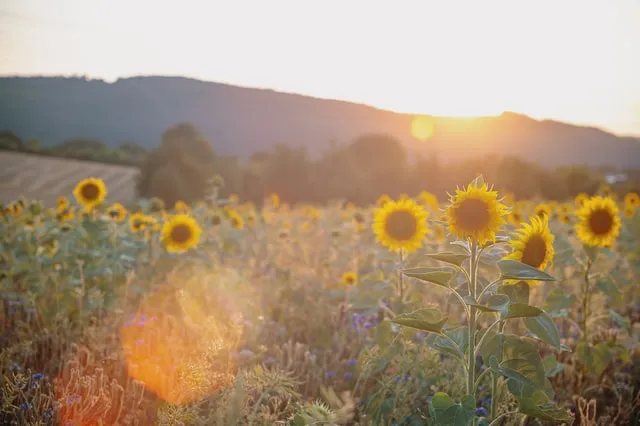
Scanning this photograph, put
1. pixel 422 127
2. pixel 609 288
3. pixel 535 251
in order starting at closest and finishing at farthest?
pixel 535 251 < pixel 609 288 < pixel 422 127

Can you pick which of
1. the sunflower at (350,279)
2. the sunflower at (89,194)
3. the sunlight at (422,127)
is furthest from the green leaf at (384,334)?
the sunlight at (422,127)

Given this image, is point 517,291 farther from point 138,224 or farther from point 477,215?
point 138,224

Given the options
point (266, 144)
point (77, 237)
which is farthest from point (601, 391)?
point (266, 144)

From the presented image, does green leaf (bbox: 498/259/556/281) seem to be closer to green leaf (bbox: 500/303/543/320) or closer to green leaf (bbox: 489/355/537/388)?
green leaf (bbox: 500/303/543/320)

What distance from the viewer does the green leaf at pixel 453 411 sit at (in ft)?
5.69

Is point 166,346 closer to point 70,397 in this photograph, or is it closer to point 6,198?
point 70,397

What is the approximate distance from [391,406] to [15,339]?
2.65 meters

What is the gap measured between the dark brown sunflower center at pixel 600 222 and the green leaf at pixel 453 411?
217 centimetres

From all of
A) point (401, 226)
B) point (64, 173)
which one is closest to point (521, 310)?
point (401, 226)

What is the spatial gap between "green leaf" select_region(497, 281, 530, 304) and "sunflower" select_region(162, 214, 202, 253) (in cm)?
324

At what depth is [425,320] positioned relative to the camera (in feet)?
6.26

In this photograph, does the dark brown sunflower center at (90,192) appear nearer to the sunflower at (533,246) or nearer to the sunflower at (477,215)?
the sunflower at (477,215)

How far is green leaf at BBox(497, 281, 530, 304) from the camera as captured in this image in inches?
79.4

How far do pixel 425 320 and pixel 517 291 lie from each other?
1.36 ft
